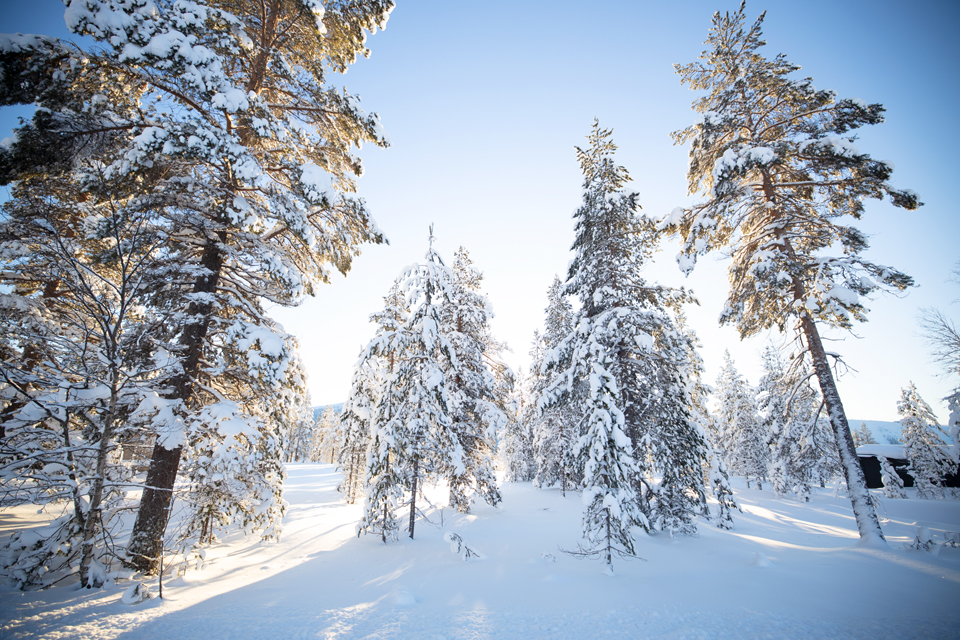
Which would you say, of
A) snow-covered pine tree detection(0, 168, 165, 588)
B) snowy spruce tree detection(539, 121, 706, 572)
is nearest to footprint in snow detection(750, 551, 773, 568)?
snowy spruce tree detection(539, 121, 706, 572)

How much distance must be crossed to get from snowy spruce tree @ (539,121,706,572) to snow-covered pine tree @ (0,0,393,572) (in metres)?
7.34

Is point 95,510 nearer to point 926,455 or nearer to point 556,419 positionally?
point 556,419

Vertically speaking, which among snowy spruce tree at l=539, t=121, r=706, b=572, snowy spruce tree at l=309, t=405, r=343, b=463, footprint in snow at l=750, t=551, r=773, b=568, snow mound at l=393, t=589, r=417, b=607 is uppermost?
snowy spruce tree at l=539, t=121, r=706, b=572

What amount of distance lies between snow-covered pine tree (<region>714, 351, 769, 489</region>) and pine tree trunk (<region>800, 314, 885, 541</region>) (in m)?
29.8

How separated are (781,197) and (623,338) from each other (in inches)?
274

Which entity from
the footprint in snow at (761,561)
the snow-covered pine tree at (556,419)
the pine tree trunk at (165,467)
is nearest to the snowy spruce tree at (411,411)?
the pine tree trunk at (165,467)

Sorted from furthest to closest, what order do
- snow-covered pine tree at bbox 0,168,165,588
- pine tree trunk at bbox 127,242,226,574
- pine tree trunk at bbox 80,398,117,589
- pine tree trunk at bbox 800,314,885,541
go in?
pine tree trunk at bbox 800,314,885,541 → pine tree trunk at bbox 127,242,226,574 → pine tree trunk at bbox 80,398,117,589 → snow-covered pine tree at bbox 0,168,165,588

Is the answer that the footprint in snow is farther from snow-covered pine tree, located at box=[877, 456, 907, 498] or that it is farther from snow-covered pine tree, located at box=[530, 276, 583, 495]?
snow-covered pine tree, located at box=[877, 456, 907, 498]

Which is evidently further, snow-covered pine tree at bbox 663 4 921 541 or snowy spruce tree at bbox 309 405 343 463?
snowy spruce tree at bbox 309 405 343 463

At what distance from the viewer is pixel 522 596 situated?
6.90m

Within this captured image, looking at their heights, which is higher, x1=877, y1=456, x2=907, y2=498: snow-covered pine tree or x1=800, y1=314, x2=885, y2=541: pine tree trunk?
x1=800, y1=314, x2=885, y2=541: pine tree trunk

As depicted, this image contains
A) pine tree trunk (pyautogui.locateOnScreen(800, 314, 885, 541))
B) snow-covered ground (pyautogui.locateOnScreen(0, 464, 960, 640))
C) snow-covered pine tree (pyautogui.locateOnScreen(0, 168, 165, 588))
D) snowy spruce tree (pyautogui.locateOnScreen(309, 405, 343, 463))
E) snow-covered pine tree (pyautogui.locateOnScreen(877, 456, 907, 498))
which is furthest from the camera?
snowy spruce tree (pyautogui.locateOnScreen(309, 405, 343, 463))

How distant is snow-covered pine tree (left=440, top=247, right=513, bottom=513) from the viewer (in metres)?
15.4

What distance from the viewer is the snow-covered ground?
5184 millimetres
